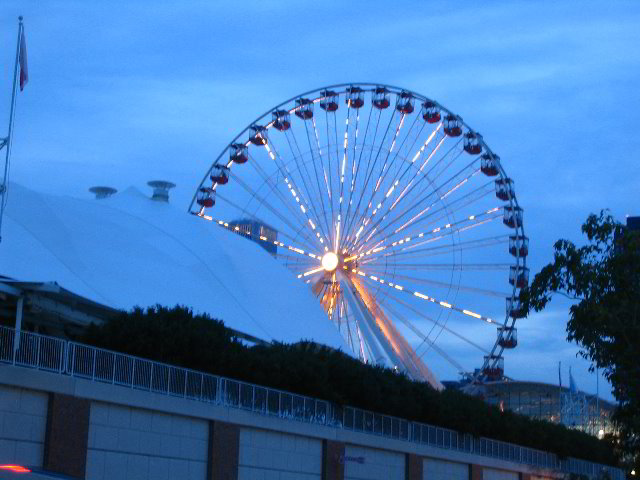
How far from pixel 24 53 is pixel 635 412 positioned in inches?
804

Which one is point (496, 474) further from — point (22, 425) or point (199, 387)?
point (22, 425)

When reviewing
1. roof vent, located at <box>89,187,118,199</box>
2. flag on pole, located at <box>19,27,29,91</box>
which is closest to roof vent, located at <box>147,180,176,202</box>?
roof vent, located at <box>89,187,118,199</box>

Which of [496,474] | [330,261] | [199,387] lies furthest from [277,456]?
[330,261]

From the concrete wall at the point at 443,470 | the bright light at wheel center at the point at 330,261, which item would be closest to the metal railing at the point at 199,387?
the concrete wall at the point at 443,470

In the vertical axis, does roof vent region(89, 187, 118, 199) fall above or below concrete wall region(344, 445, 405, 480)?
above

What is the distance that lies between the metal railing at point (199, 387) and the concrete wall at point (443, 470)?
734mm

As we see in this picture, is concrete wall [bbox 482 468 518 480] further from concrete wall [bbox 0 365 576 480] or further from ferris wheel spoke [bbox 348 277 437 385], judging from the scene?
concrete wall [bbox 0 365 576 480]

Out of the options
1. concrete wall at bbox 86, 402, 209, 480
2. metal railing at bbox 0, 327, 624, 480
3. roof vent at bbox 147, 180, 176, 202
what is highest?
roof vent at bbox 147, 180, 176, 202

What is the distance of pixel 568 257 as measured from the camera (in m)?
33.9

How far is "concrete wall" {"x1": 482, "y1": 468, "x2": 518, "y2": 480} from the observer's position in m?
53.5

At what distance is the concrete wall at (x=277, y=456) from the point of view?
3509 cm

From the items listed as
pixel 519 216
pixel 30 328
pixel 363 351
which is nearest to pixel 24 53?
pixel 30 328

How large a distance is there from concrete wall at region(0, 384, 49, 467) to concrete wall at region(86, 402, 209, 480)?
1.77 m

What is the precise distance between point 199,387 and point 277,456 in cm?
440
